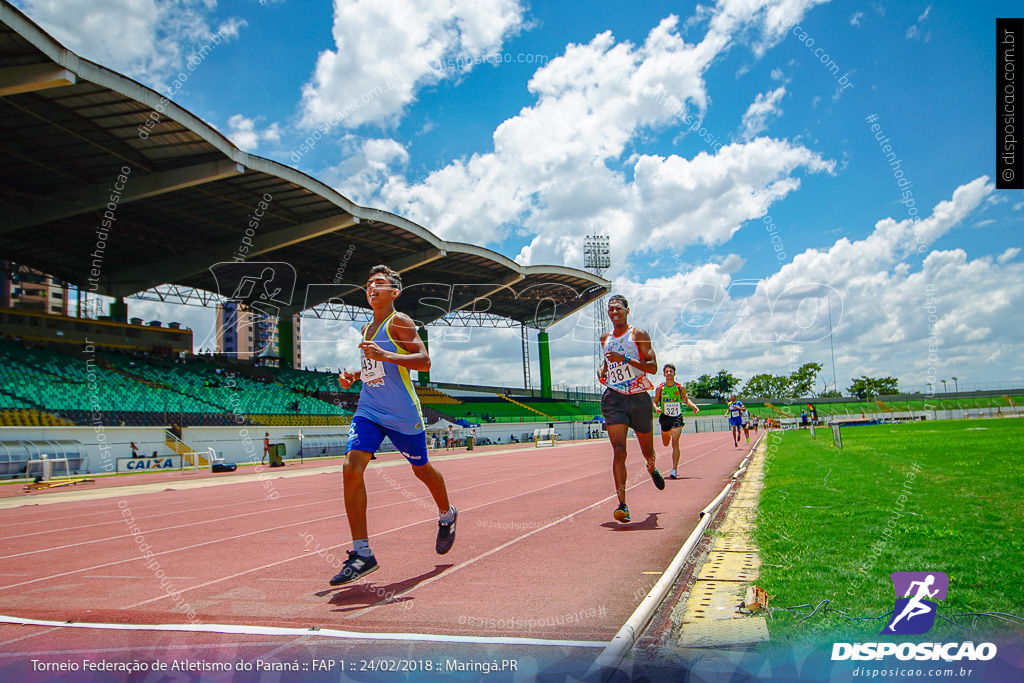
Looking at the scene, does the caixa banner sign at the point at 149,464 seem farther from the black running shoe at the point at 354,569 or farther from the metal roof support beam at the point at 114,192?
the black running shoe at the point at 354,569

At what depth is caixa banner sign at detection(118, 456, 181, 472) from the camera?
82.0 feet

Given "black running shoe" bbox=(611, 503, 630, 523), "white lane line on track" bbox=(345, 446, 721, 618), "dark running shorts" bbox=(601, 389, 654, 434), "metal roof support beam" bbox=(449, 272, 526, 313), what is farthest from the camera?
"metal roof support beam" bbox=(449, 272, 526, 313)

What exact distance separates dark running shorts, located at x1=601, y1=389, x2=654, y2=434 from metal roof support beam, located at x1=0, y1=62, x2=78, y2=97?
20.5 meters

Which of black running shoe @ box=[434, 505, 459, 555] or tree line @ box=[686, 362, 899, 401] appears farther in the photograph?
tree line @ box=[686, 362, 899, 401]

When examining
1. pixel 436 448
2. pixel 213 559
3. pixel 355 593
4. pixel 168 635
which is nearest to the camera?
pixel 168 635

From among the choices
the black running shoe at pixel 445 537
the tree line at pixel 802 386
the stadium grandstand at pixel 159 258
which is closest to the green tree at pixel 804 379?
the tree line at pixel 802 386

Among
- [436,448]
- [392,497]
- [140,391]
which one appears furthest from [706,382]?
[392,497]

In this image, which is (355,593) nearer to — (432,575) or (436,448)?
(432,575)

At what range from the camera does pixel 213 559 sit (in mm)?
5410

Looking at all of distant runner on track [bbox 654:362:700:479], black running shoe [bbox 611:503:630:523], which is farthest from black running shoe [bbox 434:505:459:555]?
distant runner on track [bbox 654:362:700:479]

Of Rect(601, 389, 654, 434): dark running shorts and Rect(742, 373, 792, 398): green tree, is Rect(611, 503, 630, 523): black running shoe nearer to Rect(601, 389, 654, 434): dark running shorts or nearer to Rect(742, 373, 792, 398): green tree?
Rect(601, 389, 654, 434): dark running shorts

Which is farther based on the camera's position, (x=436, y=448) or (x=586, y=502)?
(x=436, y=448)

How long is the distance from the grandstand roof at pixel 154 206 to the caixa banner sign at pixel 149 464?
1103cm

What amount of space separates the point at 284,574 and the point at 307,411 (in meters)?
36.7
